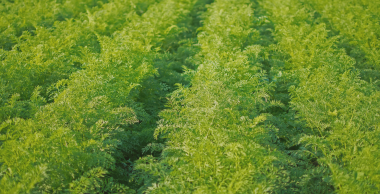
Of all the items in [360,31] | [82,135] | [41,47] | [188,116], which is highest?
[41,47]

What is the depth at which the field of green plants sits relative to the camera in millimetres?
3402

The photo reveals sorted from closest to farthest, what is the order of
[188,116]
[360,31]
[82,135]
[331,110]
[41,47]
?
1. [82,135]
2. [188,116]
3. [331,110]
4. [41,47]
5. [360,31]

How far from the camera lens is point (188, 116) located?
4312 mm

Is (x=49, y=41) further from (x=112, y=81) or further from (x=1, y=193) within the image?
(x=1, y=193)

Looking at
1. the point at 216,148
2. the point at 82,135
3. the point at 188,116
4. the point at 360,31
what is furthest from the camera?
the point at 360,31

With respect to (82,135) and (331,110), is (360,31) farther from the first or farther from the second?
(82,135)

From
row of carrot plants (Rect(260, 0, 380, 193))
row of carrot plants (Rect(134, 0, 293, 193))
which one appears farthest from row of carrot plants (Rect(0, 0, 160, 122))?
row of carrot plants (Rect(260, 0, 380, 193))

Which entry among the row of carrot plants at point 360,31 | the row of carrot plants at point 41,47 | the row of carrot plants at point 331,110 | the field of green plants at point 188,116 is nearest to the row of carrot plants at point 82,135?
the field of green plants at point 188,116

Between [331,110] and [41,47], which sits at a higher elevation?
[41,47]

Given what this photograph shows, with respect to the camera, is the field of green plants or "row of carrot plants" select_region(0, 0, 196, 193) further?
the field of green plants

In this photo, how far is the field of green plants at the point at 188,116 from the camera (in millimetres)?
3402

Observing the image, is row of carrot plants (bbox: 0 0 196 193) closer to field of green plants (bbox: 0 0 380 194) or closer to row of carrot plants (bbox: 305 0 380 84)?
field of green plants (bbox: 0 0 380 194)

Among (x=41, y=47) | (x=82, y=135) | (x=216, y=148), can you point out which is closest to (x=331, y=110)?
(x=216, y=148)

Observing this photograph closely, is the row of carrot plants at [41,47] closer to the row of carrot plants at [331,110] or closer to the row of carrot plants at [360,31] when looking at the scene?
the row of carrot plants at [331,110]
